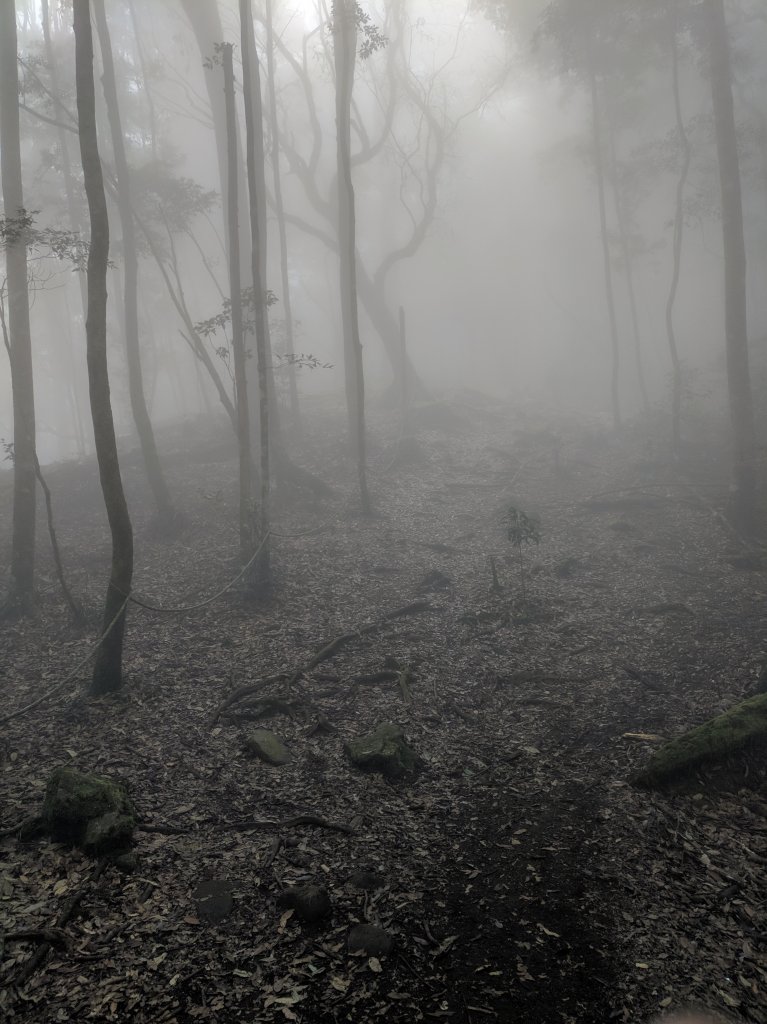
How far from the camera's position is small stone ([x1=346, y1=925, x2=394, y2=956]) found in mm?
4012

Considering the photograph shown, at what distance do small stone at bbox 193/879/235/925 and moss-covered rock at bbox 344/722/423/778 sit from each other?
6.36ft

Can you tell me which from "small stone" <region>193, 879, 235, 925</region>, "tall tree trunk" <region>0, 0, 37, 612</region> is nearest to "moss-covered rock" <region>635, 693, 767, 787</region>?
"small stone" <region>193, 879, 235, 925</region>

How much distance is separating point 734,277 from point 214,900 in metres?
14.6

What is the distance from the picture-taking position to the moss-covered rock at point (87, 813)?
480 cm

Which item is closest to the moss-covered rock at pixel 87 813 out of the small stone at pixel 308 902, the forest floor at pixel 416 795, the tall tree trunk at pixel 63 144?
the forest floor at pixel 416 795

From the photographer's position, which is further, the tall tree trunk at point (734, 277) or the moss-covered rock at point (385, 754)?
the tall tree trunk at point (734, 277)

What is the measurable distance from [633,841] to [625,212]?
87.8 feet

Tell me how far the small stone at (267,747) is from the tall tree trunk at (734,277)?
35.3 feet

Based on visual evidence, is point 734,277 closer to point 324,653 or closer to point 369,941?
point 324,653

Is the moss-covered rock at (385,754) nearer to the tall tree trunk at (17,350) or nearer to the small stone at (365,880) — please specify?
the small stone at (365,880)

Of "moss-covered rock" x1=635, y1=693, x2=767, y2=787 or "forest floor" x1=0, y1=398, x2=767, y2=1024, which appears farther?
"moss-covered rock" x1=635, y1=693, x2=767, y2=787

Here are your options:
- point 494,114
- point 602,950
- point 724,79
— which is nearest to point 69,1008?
point 602,950

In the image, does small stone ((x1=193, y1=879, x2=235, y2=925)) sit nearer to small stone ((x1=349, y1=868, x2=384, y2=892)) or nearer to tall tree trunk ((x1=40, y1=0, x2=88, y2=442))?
small stone ((x1=349, y1=868, x2=384, y2=892))

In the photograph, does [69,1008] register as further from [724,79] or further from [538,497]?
[724,79]
